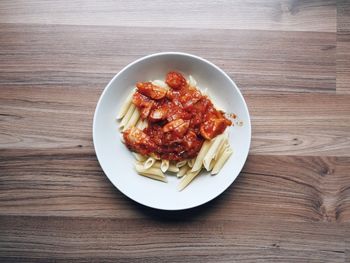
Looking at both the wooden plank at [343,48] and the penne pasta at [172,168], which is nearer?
the penne pasta at [172,168]

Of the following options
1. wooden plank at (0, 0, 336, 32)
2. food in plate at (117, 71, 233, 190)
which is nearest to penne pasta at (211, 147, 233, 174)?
food in plate at (117, 71, 233, 190)

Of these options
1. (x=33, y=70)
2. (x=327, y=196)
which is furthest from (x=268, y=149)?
(x=33, y=70)

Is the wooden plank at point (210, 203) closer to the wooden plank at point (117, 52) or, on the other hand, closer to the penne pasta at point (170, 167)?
the penne pasta at point (170, 167)

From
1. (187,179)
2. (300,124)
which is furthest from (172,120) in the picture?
(300,124)

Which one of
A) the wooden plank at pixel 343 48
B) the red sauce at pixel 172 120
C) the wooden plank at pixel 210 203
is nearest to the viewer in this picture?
→ the red sauce at pixel 172 120

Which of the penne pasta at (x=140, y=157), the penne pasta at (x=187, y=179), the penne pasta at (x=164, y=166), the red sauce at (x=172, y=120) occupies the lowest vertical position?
the penne pasta at (x=187, y=179)

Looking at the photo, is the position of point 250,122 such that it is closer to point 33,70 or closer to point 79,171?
point 79,171

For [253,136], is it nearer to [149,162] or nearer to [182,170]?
[182,170]

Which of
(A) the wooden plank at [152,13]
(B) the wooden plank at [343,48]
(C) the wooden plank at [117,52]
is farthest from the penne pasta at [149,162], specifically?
(B) the wooden plank at [343,48]

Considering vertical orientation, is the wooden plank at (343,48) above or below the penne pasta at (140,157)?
above
